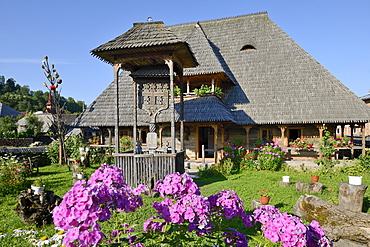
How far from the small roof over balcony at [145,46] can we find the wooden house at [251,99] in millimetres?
3250

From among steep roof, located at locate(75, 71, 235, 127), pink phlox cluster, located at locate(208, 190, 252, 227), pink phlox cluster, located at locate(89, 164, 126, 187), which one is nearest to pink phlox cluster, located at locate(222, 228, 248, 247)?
pink phlox cluster, located at locate(208, 190, 252, 227)

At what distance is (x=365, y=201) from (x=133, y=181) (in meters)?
6.77

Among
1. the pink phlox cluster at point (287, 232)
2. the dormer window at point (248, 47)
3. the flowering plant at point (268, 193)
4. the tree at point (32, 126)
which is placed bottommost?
the flowering plant at point (268, 193)

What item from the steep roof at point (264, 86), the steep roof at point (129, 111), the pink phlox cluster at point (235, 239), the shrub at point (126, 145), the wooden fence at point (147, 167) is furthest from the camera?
the shrub at point (126, 145)

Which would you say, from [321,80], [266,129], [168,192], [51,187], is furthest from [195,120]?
[168,192]

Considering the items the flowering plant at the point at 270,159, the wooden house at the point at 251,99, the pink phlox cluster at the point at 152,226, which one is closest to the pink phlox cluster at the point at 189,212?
the pink phlox cluster at the point at 152,226

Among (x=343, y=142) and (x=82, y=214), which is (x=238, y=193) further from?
(x=343, y=142)

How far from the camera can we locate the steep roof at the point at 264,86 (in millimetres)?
12703

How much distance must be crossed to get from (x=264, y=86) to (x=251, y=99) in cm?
125

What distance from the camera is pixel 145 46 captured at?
7410 millimetres

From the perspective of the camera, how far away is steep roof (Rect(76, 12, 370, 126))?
12.7 m

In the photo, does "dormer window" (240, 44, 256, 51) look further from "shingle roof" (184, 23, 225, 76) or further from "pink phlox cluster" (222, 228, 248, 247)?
"pink phlox cluster" (222, 228, 248, 247)

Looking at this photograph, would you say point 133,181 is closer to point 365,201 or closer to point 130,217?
point 130,217

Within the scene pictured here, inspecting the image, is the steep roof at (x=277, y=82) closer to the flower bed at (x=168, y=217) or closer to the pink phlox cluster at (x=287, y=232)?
the flower bed at (x=168, y=217)
